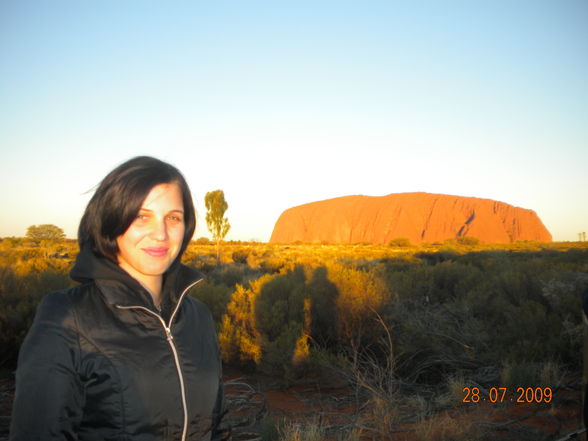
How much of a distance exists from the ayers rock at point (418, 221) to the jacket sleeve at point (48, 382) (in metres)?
79.4

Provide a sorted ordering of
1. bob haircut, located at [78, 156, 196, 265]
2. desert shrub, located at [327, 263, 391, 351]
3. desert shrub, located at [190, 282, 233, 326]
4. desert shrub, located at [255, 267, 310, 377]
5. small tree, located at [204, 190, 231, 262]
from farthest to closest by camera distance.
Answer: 1. small tree, located at [204, 190, 231, 262]
2. desert shrub, located at [190, 282, 233, 326]
3. desert shrub, located at [327, 263, 391, 351]
4. desert shrub, located at [255, 267, 310, 377]
5. bob haircut, located at [78, 156, 196, 265]

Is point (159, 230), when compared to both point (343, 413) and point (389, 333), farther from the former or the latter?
point (389, 333)

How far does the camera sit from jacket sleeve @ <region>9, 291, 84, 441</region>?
1204 millimetres

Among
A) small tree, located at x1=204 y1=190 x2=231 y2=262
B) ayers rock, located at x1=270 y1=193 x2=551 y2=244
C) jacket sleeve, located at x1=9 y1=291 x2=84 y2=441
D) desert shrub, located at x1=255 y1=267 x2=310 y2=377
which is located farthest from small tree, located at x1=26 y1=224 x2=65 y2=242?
ayers rock, located at x1=270 y1=193 x2=551 y2=244

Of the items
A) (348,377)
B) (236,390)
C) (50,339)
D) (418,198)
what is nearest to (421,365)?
(348,377)

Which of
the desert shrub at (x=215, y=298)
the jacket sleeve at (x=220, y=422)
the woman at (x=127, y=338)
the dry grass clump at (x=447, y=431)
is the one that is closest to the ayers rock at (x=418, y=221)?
the desert shrub at (x=215, y=298)

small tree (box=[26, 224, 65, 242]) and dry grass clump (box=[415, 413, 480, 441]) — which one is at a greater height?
small tree (box=[26, 224, 65, 242])

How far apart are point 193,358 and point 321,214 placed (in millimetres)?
100168

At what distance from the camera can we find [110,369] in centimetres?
138

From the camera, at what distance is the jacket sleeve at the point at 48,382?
3.95 feet

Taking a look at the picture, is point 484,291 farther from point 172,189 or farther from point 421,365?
point 172,189

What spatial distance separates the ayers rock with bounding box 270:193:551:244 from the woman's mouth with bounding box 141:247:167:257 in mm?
79027

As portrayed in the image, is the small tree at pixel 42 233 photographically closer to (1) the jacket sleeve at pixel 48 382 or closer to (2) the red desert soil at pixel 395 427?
(2) the red desert soil at pixel 395 427
